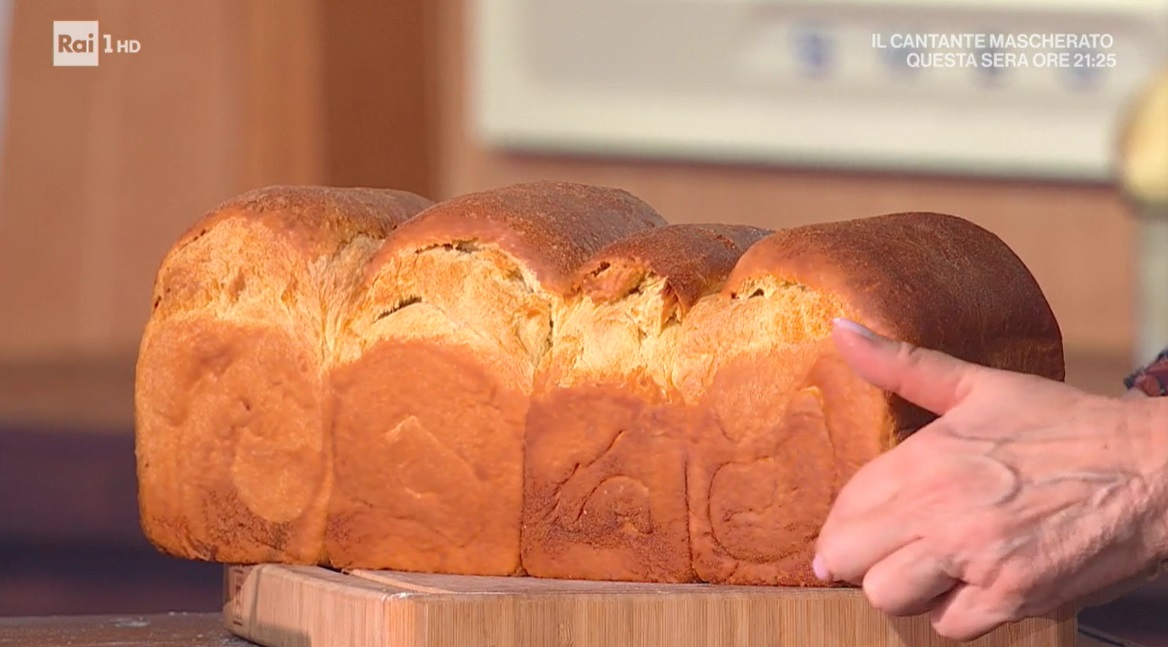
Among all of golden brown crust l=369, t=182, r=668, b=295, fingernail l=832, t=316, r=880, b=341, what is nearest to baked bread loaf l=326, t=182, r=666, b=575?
golden brown crust l=369, t=182, r=668, b=295

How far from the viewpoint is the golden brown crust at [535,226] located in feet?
3.20

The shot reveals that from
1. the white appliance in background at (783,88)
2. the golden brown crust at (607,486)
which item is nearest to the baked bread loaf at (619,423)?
the golden brown crust at (607,486)

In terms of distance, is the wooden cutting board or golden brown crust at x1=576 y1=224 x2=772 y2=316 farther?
golden brown crust at x1=576 y1=224 x2=772 y2=316

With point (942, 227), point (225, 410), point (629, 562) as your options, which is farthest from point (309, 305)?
point (942, 227)

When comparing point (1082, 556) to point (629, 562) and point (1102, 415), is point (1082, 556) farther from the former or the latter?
point (629, 562)

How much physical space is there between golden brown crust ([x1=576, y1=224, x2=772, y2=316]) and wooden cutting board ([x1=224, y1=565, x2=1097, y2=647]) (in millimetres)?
177

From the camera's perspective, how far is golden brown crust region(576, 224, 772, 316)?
927 millimetres

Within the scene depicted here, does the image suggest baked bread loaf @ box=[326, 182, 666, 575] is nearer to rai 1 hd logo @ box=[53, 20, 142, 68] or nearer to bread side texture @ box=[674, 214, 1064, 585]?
bread side texture @ box=[674, 214, 1064, 585]

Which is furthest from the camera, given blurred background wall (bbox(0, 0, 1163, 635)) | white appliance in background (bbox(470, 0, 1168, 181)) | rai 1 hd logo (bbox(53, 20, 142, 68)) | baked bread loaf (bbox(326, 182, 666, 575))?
blurred background wall (bbox(0, 0, 1163, 635))

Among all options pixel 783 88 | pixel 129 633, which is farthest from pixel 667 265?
pixel 783 88

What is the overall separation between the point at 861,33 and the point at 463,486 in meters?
1.08

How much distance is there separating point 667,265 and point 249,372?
32 cm

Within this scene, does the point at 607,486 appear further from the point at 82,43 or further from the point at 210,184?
the point at 210,184

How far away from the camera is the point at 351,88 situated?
2.19m
